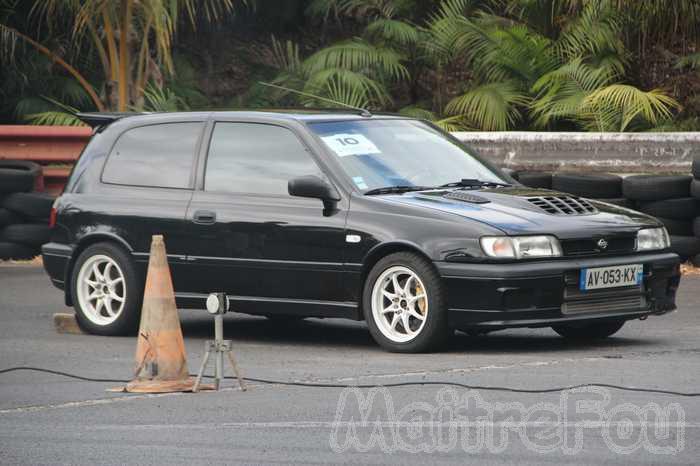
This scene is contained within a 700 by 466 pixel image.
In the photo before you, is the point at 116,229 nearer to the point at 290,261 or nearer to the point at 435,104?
the point at 290,261

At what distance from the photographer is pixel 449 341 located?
10.1 m

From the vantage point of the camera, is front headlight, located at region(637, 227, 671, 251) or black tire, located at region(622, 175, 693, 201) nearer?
front headlight, located at region(637, 227, 671, 251)

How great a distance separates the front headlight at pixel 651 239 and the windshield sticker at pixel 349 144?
5.74 feet

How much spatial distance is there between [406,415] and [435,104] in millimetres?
14617

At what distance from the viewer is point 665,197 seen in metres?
14.3

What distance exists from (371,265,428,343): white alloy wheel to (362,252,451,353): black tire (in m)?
0.02

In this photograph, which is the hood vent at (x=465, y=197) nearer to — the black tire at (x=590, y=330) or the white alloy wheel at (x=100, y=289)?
the black tire at (x=590, y=330)

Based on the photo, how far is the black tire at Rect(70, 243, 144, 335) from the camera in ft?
35.1

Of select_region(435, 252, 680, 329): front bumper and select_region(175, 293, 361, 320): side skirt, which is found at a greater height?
select_region(435, 252, 680, 329): front bumper

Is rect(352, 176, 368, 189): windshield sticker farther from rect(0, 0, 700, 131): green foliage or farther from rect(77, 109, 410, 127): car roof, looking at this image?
rect(0, 0, 700, 131): green foliage

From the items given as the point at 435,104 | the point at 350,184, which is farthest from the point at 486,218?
the point at 435,104

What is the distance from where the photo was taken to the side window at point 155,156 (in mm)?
10711

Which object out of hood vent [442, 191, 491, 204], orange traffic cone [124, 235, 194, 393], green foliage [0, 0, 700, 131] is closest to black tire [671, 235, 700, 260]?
green foliage [0, 0, 700, 131]

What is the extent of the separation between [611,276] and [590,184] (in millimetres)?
5309
